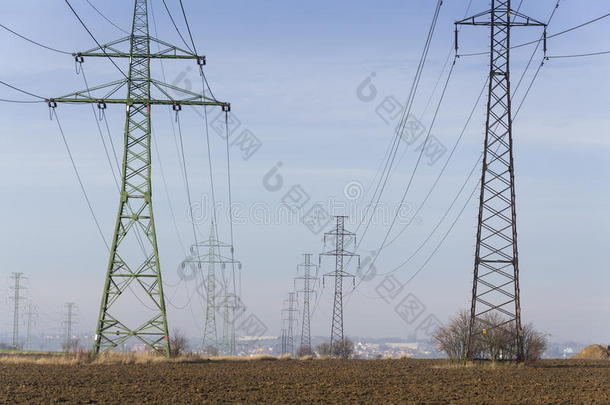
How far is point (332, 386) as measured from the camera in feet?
99.8

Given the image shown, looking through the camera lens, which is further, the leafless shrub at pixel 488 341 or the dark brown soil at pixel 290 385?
the leafless shrub at pixel 488 341

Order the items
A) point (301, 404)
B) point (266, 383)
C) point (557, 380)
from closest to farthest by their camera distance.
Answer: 1. point (301, 404)
2. point (266, 383)
3. point (557, 380)

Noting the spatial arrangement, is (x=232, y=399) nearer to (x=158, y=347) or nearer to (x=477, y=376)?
(x=477, y=376)

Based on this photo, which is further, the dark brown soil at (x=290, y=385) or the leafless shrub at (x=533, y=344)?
the leafless shrub at (x=533, y=344)

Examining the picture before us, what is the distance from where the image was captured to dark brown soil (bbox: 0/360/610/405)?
25.0 m

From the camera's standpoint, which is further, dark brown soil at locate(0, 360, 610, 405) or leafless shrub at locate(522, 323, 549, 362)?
leafless shrub at locate(522, 323, 549, 362)

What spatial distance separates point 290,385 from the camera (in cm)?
3078

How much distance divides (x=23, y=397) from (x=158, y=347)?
1997cm

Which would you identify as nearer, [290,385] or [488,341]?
[290,385]

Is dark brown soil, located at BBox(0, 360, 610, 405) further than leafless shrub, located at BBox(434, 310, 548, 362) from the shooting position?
No

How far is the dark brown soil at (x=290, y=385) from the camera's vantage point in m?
25.0

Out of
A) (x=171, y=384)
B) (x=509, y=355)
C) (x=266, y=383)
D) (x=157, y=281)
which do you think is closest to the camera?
(x=171, y=384)

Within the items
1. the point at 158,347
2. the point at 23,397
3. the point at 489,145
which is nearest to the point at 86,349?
the point at 158,347

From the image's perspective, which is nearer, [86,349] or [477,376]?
[477,376]
